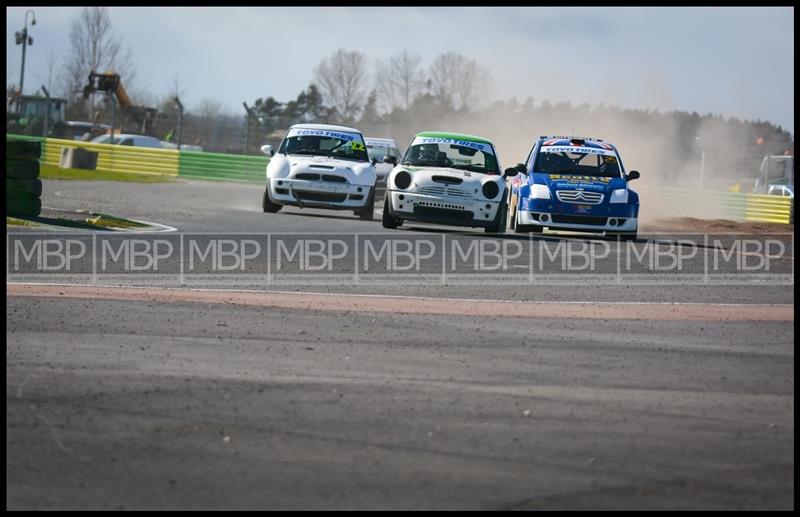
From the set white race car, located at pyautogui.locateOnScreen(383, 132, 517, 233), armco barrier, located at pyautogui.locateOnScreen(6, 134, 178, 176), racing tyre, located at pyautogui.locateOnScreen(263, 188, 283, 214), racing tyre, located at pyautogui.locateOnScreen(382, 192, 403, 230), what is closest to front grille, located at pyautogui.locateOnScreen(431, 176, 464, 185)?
white race car, located at pyautogui.locateOnScreen(383, 132, 517, 233)

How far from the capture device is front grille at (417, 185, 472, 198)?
57.5 feet

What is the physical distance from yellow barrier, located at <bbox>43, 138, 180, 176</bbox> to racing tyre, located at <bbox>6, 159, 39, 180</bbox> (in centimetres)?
2369

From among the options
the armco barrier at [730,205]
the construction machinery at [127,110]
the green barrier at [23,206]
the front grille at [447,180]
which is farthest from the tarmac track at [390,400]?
the construction machinery at [127,110]

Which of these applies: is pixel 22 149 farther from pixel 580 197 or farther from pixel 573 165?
pixel 573 165

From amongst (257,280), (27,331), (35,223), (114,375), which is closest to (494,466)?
(114,375)

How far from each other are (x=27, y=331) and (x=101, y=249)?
6.02 meters

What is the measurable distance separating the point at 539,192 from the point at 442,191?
4.64ft

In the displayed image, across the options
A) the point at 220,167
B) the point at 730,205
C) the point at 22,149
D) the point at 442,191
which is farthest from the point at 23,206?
the point at 220,167

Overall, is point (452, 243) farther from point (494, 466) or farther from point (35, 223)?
point (494, 466)

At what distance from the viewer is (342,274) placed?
41.4 ft

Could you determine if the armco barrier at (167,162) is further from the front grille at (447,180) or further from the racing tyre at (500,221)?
the front grille at (447,180)

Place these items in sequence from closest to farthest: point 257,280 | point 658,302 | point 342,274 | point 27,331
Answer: point 27,331 < point 658,302 < point 257,280 < point 342,274

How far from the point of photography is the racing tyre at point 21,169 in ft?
55.5

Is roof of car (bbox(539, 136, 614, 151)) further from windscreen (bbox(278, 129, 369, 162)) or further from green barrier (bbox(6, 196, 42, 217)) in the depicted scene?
green barrier (bbox(6, 196, 42, 217))
